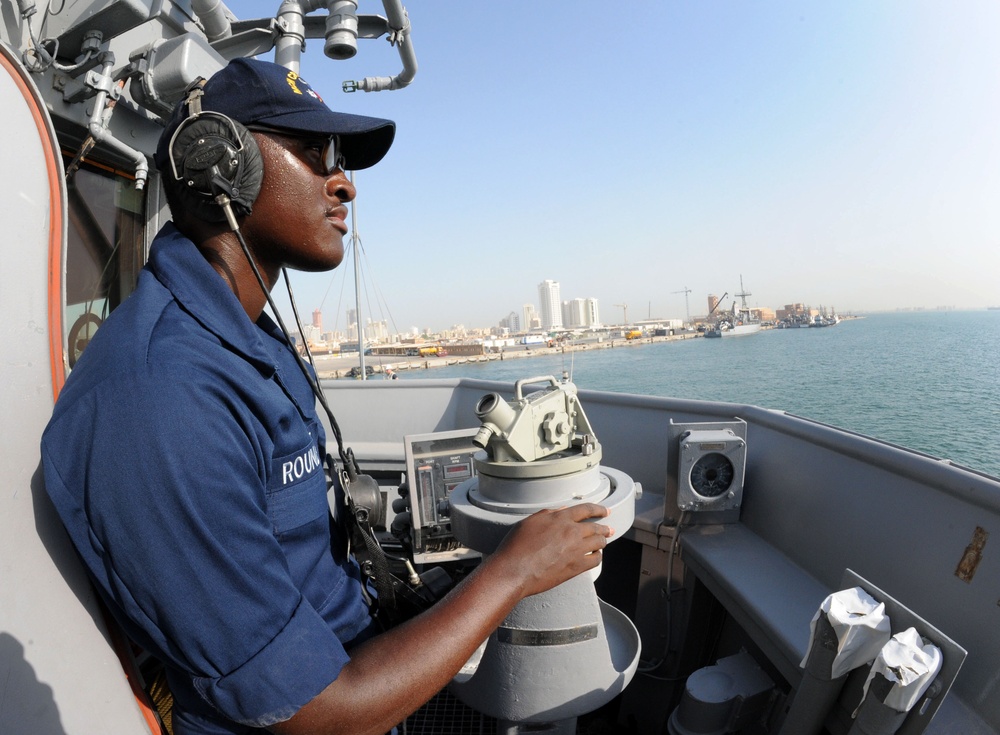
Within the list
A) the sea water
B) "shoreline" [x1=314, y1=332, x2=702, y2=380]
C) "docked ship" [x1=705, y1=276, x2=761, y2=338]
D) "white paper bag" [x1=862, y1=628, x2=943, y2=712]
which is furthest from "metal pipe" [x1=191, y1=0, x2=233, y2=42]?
"docked ship" [x1=705, y1=276, x2=761, y2=338]

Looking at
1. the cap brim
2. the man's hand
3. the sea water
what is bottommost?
the sea water

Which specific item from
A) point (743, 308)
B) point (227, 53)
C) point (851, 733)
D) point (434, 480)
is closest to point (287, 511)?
point (851, 733)

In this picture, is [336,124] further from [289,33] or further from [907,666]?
[289,33]

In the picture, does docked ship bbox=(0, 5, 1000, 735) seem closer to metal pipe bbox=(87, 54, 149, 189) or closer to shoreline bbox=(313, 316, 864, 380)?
metal pipe bbox=(87, 54, 149, 189)

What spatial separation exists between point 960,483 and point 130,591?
1.90 metres

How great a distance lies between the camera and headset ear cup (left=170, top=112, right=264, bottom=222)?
982 mm

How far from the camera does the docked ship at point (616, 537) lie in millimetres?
921

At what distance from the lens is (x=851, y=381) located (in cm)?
2158

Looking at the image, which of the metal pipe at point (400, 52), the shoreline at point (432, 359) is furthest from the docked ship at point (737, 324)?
the metal pipe at point (400, 52)

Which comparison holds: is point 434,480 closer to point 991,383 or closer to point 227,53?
point 227,53

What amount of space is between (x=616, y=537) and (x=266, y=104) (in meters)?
1.15

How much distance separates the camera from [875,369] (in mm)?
A: 24531

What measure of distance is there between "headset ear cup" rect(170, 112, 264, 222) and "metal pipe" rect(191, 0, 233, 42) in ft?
13.5

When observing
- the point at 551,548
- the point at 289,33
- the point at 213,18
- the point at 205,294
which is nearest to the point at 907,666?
the point at 551,548
